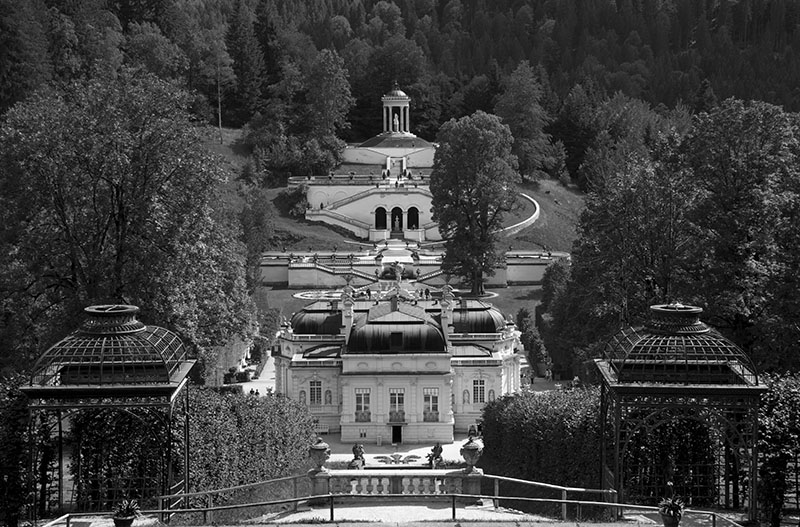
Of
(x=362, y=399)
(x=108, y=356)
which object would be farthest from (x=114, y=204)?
(x=362, y=399)

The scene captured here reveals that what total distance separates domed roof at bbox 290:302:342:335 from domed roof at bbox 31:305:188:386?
35455 mm

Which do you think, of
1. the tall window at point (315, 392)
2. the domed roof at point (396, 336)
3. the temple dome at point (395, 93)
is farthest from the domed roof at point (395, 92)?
the tall window at point (315, 392)

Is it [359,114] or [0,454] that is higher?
[359,114]

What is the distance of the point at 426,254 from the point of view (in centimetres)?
9981

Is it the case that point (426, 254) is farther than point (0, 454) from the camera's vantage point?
Yes

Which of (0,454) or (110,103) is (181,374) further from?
(110,103)

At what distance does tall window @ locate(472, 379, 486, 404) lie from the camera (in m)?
60.4

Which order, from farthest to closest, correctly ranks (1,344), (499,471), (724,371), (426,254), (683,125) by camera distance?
(683,125) < (426,254) < (1,344) < (499,471) < (724,371)

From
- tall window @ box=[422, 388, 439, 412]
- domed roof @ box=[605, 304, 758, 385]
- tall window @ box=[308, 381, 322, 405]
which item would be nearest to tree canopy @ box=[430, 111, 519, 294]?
tall window @ box=[308, 381, 322, 405]

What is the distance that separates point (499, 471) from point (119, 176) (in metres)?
15.2

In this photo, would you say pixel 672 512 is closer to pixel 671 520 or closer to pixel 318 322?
pixel 671 520

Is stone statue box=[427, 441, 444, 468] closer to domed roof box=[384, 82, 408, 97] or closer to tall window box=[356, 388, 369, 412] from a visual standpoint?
tall window box=[356, 388, 369, 412]

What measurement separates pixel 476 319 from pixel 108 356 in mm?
38846

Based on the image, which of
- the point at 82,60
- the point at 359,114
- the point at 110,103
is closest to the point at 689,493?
the point at 110,103
